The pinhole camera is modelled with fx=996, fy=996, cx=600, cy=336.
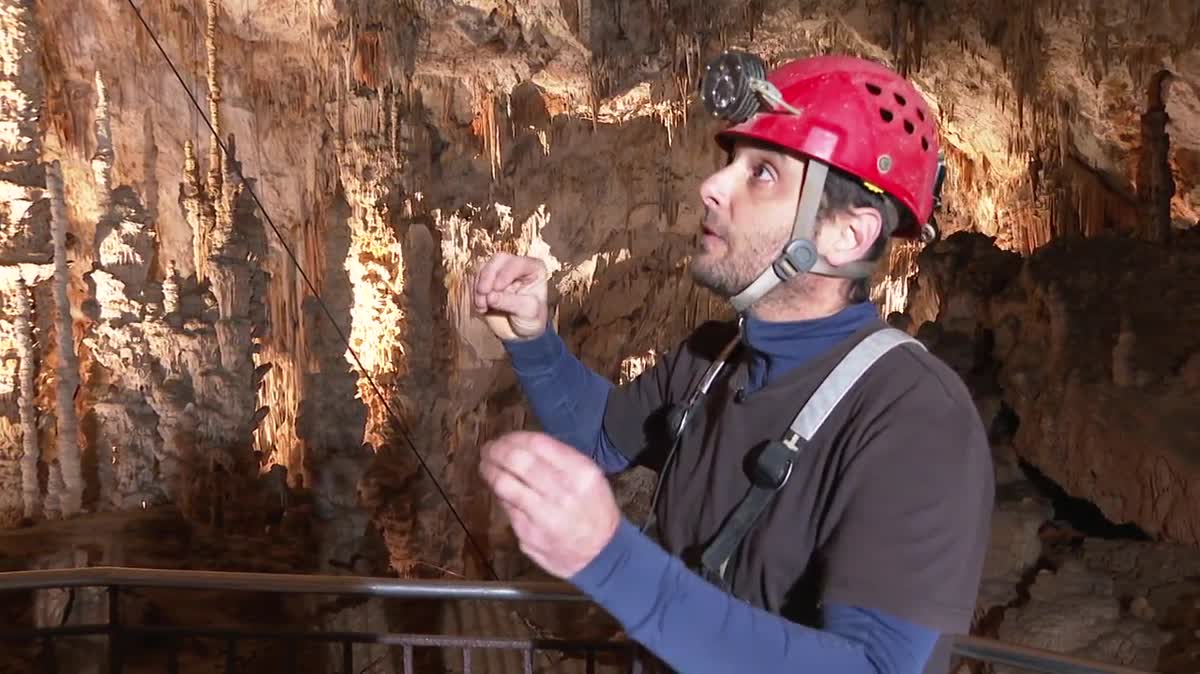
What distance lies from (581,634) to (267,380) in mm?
5431

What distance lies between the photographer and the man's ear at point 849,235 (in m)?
1.18

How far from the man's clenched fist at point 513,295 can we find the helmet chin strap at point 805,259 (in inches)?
16.7

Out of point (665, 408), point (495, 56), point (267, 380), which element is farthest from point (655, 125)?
point (665, 408)

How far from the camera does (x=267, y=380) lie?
40.5ft

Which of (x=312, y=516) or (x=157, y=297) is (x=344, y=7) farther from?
(x=312, y=516)

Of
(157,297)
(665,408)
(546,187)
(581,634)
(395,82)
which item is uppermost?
(395,82)

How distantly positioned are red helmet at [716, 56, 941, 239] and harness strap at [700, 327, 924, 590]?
0.73ft

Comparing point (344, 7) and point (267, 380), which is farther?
point (267, 380)

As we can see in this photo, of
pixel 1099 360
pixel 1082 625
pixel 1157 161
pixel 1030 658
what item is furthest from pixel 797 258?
pixel 1157 161

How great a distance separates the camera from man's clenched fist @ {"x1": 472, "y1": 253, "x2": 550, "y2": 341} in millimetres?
1523

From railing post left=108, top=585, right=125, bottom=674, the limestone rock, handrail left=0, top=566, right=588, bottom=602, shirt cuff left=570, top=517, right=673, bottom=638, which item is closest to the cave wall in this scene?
the limestone rock

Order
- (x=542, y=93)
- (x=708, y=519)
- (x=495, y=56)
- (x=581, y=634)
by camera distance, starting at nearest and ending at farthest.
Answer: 1. (x=708, y=519)
2. (x=581, y=634)
3. (x=495, y=56)
4. (x=542, y=93)

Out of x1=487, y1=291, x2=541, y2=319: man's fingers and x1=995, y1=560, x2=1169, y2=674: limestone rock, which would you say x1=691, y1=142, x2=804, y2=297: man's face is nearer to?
x1=487, y1=291, x2=541, y2=319: man's fingers

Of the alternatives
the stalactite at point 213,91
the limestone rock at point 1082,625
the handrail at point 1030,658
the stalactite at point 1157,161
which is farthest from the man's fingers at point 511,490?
the stalactite at point 213,91
